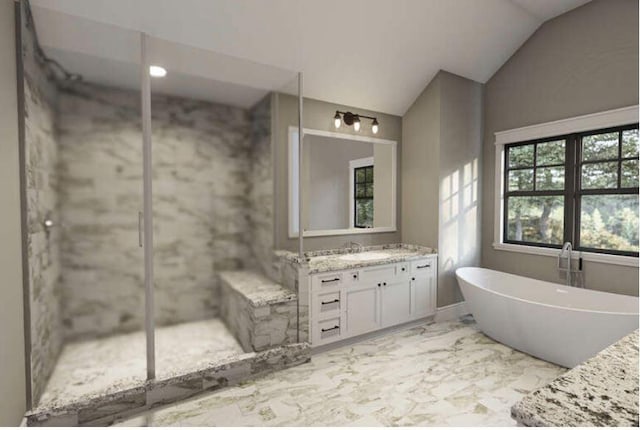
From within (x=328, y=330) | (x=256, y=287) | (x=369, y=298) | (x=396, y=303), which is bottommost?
(x=328, y=330)

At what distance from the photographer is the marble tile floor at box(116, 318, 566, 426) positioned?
2062 mm

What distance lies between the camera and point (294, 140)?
3.38 m

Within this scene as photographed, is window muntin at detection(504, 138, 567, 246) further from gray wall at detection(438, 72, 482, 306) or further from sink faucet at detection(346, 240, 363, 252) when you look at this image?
sink faucet at detection(346, 240, 363, 252)

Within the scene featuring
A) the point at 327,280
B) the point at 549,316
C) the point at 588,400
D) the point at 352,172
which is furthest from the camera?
the point at 352,172

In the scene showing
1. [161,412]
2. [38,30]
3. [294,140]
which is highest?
[38,30]

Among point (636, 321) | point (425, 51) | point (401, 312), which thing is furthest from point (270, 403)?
point (425, 51)

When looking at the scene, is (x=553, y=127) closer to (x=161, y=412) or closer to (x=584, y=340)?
(x=584, y=340)

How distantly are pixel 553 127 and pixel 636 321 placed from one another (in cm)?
214

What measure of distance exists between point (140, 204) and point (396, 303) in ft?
9.62

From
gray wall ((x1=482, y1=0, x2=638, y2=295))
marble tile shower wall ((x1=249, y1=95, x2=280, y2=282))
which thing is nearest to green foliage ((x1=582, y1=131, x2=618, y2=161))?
gray wall ((x1=482, y1=0, x2=638, y2=295))

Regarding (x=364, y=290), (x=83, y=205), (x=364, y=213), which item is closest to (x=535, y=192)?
(x=364, y=213)

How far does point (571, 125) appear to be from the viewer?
3299 mm

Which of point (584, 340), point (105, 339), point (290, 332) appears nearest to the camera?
point (584, 340)

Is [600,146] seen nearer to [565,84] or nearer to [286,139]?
[565,84]
